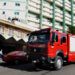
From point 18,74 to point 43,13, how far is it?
5710 centimetres

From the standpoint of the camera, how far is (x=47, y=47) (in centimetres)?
1647

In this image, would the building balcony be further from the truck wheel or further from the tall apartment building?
the truck wheel

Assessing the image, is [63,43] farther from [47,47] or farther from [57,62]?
[47,47]

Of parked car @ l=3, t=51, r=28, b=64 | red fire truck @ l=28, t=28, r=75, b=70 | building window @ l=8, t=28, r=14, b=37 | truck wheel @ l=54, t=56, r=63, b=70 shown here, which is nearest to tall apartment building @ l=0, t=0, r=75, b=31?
building window @ l=8, t=28, r=14, b=37

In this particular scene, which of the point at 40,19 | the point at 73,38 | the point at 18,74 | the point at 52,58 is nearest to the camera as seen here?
the point at 18,74

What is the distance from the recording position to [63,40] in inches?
720

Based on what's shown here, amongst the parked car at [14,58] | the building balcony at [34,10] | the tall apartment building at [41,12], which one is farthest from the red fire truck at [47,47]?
the building balcony at [34,10]

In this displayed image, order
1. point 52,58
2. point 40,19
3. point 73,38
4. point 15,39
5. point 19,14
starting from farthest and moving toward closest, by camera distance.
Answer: point 40,19 → point 19,14 → point 15,39 → point 73,38 → point 52,58

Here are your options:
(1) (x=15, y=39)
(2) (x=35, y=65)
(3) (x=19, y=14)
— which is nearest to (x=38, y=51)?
(2) (x=35, y=65)

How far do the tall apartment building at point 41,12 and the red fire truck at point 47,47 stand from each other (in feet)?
105

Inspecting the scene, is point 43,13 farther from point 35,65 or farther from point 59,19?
point 35,65

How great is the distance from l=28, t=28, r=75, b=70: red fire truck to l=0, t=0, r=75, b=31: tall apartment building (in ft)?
105

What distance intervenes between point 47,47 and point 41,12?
177ft

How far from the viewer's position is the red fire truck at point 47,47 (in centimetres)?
1658
